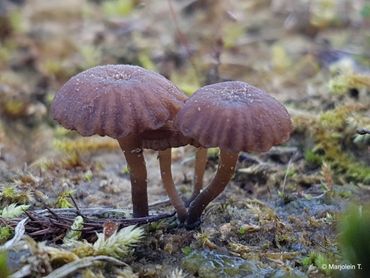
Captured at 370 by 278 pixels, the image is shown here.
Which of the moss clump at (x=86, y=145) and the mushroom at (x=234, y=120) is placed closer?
the mushroom at (x=234, y=120)

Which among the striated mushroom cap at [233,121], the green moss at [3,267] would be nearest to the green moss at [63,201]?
the green moss at [3,267]

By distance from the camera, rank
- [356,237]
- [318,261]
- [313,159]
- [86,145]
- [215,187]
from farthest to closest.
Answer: [86,145] → [313,159] → [215,187] → [318,261] → [356,237]

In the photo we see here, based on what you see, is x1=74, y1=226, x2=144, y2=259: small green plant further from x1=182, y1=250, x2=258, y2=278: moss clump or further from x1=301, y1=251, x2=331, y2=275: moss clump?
x1=301, y1=251, x2=331, y2=275: moss clump

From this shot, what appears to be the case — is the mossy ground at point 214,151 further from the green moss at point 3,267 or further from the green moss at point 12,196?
the green moss at point 3,267

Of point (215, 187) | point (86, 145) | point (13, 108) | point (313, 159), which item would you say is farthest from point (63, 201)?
point (13, 108)

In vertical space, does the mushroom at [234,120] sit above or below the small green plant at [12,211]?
above

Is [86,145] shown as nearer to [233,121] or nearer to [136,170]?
[136,170]

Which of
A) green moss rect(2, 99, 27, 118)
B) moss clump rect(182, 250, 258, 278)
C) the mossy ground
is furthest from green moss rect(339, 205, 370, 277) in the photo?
green moss rect(2, 99, 27, 118)

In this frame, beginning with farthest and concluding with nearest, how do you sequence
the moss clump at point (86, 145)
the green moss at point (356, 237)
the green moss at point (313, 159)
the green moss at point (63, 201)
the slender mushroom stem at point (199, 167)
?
1. the moss clump at point (86, 145)
2. the green moss at point (313, 159)
3. the green moss at point (63, 201)
4. the slender mushroom stem at point (199, 167)
5. the green moss at point (356, 237)

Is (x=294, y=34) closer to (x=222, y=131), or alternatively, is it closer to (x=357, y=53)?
(x=357, y=53)
